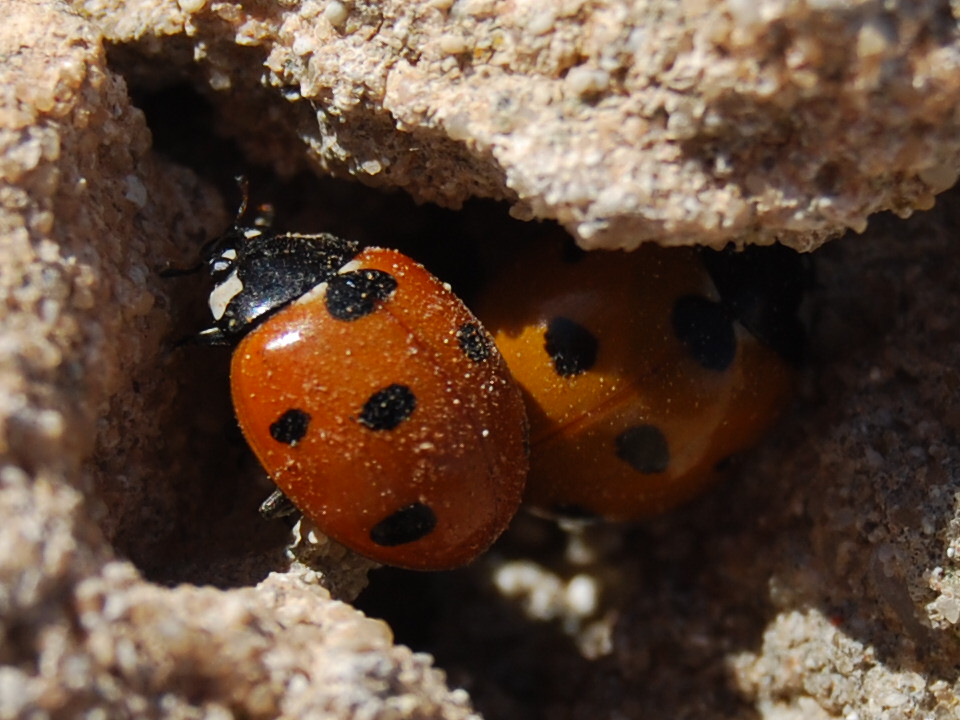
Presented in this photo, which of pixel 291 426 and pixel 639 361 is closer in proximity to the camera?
pixel 291 426

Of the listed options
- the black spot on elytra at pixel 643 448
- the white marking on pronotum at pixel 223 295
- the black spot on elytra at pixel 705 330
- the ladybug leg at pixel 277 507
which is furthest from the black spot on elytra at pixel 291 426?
the black spot on elytra at pixel 705 330

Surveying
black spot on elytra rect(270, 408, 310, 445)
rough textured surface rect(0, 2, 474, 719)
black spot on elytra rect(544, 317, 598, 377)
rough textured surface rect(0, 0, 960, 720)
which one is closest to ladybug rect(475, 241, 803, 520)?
black spot on elytra rect(544, 317, 598, 377)

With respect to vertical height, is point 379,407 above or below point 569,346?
above

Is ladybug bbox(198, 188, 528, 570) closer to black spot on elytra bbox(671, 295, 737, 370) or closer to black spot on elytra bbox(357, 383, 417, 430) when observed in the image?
black spot on elytra bbox(357, 383, 417, 430)

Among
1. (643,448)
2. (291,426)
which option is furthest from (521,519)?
(291,426)

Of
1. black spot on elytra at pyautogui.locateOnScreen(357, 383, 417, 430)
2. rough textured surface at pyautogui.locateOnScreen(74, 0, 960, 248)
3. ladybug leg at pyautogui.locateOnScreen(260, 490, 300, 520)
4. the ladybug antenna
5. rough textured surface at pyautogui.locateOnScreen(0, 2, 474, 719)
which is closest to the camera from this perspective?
rough textured surface at pyautogui.locateOnScreen(0, 2, 474, 719)

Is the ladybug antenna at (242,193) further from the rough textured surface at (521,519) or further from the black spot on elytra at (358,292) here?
the black spot on elytra at (358,292)

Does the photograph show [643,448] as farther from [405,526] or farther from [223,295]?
[223,295]
